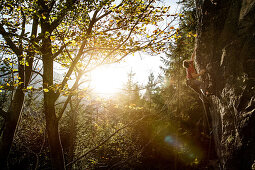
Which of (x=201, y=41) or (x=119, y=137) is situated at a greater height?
(x=201, y=41)

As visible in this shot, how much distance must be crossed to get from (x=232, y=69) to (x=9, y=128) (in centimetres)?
677

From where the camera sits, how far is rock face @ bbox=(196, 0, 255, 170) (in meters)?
3.49

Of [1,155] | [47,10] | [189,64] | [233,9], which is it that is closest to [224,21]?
[233,9]

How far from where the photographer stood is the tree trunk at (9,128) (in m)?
3.62

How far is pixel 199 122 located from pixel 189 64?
9.72m

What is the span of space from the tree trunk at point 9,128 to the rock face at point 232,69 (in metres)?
6.26

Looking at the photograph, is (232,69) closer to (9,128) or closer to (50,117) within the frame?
(50,117)

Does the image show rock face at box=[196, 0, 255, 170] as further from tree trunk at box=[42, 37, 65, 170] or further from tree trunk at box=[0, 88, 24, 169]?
tree trunk at box=[0, 88, 24, 169]

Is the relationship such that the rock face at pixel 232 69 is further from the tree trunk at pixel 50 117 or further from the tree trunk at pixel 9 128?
the tree trunk at pixel 9 128

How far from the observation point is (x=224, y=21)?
15.6 feet

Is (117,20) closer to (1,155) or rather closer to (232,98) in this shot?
(232,98)

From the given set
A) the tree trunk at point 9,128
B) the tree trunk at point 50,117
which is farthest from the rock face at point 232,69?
the tree trunk at point 9,128

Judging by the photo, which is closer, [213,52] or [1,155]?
[1,155]

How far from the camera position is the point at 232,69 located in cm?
411
